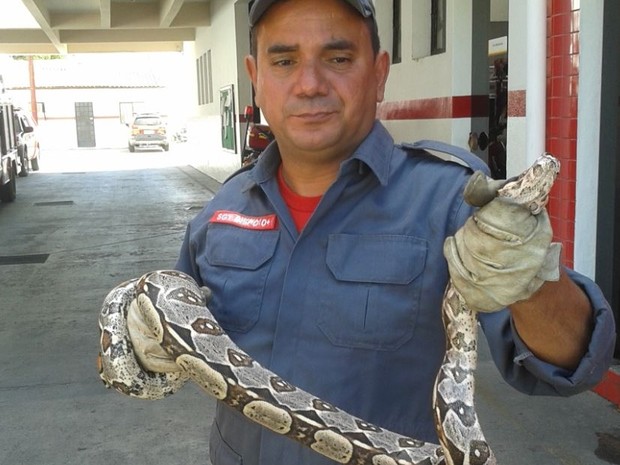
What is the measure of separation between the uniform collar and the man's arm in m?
0.54

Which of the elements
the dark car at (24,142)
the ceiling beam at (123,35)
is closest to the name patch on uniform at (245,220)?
the dark car at (24,142)

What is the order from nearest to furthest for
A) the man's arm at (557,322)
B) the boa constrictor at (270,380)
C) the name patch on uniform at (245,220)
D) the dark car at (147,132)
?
1. the man's arm at (557,322)
2. the boa constrictor at (270,380)
3. the name patch on uniform at (245,220)
4. the dark car at (147,132)

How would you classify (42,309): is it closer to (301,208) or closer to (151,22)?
(301,208)

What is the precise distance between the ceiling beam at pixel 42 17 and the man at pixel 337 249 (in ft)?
54.7

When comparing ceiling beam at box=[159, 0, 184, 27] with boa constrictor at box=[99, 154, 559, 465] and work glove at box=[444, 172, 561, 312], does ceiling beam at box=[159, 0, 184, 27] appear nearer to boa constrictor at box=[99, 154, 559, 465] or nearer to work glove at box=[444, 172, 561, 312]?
boa constrictor at box=[99, 154, 559, 465]

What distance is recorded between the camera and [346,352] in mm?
1938

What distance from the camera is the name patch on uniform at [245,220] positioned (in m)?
2.14

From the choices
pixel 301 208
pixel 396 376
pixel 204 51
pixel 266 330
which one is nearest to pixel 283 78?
pixel 301 208

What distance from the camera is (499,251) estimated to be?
4.79 feet

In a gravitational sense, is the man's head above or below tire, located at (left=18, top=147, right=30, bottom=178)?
above

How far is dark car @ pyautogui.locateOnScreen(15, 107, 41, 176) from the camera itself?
22.2 meters

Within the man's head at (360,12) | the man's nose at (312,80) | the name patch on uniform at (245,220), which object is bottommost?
the name patch on uniform at (245,220)

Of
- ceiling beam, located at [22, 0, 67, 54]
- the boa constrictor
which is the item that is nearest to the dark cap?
the boa constrictor

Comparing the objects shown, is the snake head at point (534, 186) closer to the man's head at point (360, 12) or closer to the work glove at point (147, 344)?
the man's head at point (360, 12)
